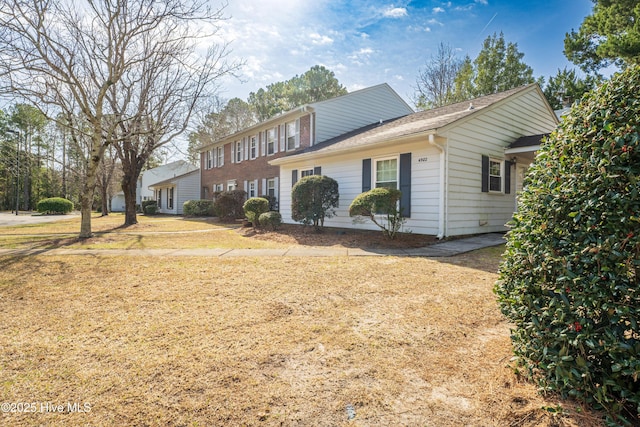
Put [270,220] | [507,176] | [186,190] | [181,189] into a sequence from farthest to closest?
[186,190] < [181,189] < [270,220] < [507,176]

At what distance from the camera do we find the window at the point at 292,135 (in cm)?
1623

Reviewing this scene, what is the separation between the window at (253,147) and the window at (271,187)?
2517 mm

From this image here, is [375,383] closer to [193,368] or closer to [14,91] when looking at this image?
[193,368]

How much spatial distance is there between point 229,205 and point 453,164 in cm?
1229

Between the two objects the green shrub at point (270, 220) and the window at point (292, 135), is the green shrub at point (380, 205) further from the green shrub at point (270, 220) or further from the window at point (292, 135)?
the window at point (292, 135)

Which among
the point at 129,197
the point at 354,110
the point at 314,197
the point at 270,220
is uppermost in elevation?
the point at 354,110

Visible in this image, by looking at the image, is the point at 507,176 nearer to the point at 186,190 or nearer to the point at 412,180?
the point at 412,180

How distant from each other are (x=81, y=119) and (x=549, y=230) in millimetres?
14715

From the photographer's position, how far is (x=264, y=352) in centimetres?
249

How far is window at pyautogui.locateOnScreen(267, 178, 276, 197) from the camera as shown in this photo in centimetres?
1730

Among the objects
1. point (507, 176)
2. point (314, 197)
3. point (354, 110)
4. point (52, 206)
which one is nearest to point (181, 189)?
point (52, 206)

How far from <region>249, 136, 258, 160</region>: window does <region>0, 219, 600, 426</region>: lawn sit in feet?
50.3

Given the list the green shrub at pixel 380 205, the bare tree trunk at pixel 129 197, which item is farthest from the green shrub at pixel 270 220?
the bare tree trunk at pixel 129 197

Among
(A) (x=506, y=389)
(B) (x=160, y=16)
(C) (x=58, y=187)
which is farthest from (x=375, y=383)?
(C) (x=58, y=187)
